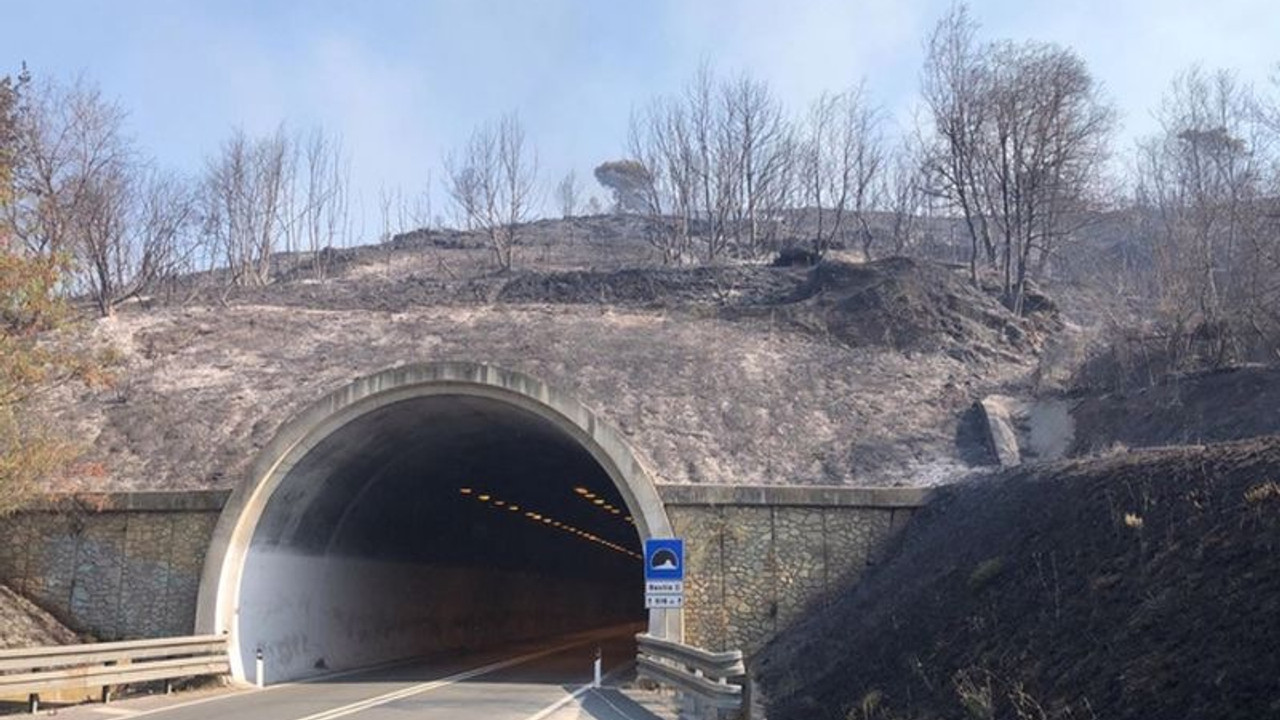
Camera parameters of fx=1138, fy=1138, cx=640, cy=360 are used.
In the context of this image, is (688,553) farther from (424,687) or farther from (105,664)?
(105,664)

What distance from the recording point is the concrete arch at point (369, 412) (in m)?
23.4

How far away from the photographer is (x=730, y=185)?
6109 cm

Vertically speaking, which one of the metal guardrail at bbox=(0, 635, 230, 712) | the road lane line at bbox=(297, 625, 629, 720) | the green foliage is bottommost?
the road lane line at bbox=(297, 625, 629, 720)

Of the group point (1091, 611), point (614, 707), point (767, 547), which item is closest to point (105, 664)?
point (614, 707)

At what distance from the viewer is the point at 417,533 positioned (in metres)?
34.1

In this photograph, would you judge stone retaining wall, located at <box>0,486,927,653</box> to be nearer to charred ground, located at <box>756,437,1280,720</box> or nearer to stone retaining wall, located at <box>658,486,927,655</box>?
stone retaining wall, located at <box>658,486,927,655</box>

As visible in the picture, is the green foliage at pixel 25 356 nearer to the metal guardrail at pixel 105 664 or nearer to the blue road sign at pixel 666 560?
the metal guardrail at pixel 105 664

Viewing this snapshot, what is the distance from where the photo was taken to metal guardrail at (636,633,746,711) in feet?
49.6

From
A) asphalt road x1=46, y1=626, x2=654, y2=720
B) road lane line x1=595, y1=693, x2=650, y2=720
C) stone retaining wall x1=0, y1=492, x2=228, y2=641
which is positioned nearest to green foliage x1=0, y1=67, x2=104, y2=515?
stone retaining wall x1=0, y1=492, x2=228, y2=641

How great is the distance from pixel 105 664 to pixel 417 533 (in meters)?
14.2

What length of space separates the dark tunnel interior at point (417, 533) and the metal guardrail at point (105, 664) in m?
1.60

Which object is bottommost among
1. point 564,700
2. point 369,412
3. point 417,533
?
point 564,700

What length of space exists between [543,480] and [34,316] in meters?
18.0

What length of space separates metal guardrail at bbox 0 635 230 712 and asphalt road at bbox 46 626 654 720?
645 millimetres
